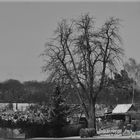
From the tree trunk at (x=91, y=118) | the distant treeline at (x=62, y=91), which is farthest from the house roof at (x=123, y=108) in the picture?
the tree trunk at (x=91, y=118)

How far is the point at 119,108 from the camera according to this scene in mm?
65750

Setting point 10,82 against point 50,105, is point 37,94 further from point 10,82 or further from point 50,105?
point 50,105

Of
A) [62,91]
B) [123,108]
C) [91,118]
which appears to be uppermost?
[62,91]

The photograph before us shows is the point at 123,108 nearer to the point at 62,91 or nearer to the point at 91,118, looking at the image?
the point at 91,118

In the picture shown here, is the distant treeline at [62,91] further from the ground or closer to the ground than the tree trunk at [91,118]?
further from the ground

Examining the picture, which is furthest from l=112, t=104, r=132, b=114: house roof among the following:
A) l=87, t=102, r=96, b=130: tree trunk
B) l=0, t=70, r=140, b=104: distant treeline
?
l=87, t=102, r=96, b=130: tree trunk

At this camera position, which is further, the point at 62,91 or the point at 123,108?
the point at 123,108

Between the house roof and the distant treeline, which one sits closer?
the distant treeline

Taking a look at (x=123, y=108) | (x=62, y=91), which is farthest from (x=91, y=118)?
(x=123, y=108)

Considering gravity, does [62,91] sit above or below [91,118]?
above

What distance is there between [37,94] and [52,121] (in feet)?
189

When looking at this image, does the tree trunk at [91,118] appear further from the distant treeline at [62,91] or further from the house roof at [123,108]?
the house roof at [123,108]

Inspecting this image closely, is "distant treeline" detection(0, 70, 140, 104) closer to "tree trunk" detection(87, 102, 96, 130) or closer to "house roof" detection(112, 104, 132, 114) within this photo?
"house roof" detection(112, 104, 132, 114)

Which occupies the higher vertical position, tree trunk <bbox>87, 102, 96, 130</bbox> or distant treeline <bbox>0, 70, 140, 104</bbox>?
distant treeline <bbox>0, 70, 140, 104</bbox>
